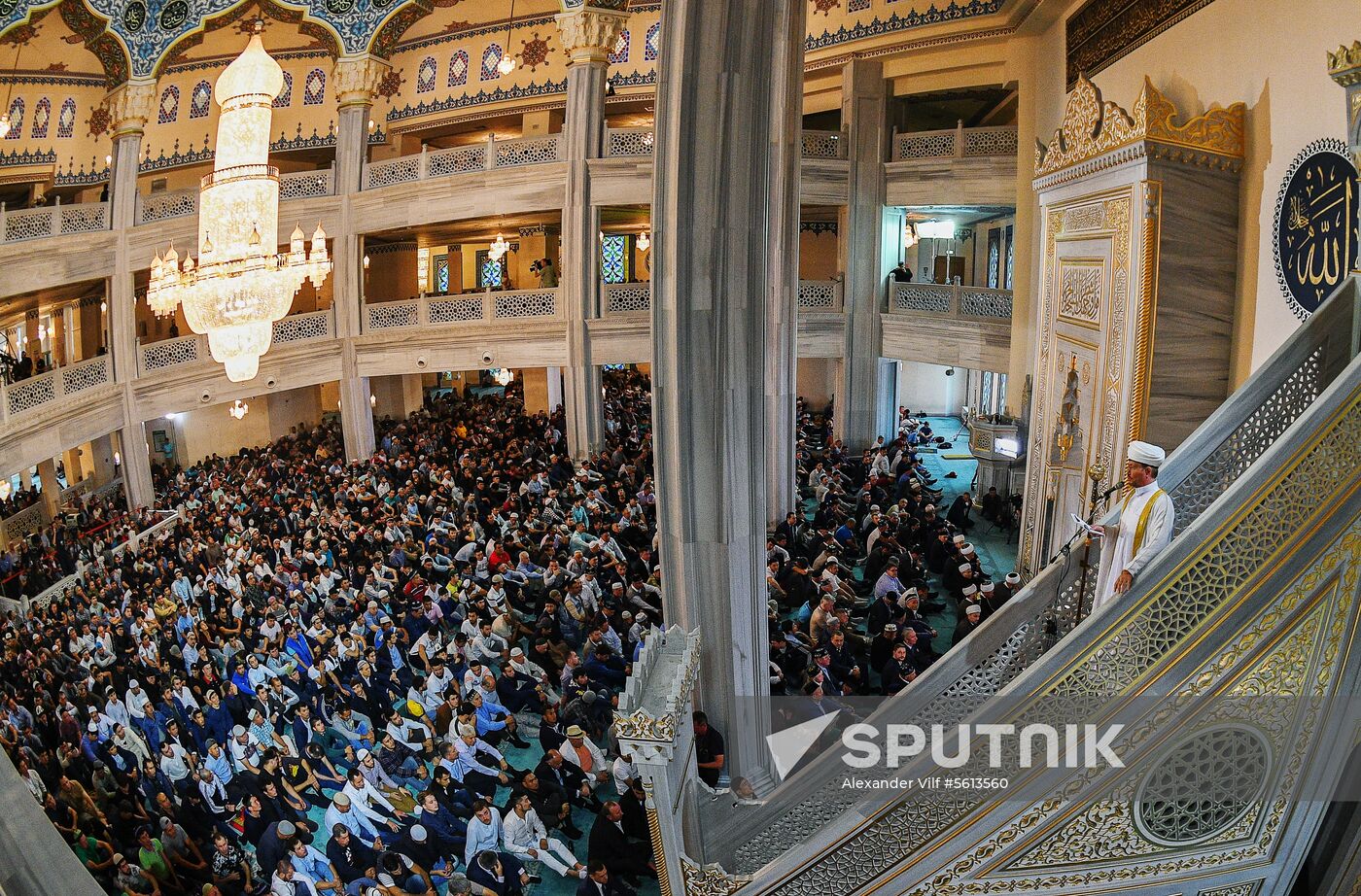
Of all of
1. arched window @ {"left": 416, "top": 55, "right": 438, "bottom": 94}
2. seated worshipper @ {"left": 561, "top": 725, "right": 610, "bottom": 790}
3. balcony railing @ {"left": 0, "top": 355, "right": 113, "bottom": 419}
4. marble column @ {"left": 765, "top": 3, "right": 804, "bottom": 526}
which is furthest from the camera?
arched window @ {"left": 416, "top": 55, "right": 438, "bottom": 94}

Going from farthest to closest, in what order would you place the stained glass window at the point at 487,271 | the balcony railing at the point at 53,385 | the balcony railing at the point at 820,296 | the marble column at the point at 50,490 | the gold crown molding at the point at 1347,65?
the stained glass window at the point at 487,271 < the marble column at the point at 50,490 < the balcony railing at the point at 820,296 < the balcony railing at the point at 53,385 < the gold crown molding at the point at 1347,65

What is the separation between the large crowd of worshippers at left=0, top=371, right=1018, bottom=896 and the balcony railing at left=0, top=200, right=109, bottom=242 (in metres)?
3.30

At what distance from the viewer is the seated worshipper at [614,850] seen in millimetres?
4801

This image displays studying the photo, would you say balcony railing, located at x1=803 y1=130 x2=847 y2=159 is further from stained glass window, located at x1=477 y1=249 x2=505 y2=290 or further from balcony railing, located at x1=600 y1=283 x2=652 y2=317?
stained glass window, located at x1=477 y1=249 x2=505 y2=290

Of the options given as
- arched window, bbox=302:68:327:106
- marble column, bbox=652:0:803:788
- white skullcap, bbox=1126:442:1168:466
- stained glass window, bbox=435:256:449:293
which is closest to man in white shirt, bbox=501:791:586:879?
marble column, bbox=652:0:803:788

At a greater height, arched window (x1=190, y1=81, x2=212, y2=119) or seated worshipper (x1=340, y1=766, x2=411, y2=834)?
A: arched window (x1=190, y1=81, x2=212, y2=119)

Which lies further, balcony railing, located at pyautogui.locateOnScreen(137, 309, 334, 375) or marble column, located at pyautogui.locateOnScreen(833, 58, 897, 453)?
balcony railing, located at pyautogui.locateOnScreen(137, 309, 334, 375)

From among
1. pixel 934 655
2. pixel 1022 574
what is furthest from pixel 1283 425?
pixel 1022 574

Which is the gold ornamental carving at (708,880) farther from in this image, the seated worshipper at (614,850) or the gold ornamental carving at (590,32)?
the gold ornamental carving at (590,32)

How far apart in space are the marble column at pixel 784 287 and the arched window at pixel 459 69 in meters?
7.98

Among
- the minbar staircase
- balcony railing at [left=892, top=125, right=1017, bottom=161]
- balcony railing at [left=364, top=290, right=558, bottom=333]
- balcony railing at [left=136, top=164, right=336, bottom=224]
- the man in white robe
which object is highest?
balcony railing at [left=892, top=125, right=1017, bottom=161]

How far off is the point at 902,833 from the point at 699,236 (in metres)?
2.70

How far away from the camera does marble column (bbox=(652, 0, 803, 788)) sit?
4621 millimetres

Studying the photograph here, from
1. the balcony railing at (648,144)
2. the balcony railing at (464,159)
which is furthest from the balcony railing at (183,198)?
the balcony railing at (648,144)
